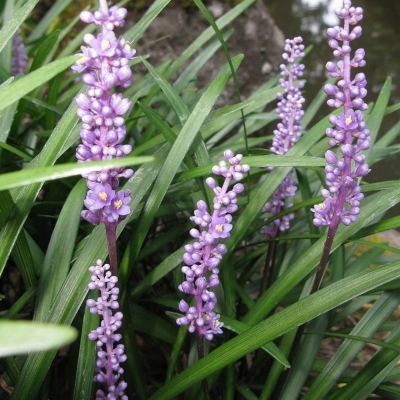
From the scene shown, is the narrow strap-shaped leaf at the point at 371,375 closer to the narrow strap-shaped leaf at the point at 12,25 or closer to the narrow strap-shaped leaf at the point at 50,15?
the narrow strap-shaped leaf at the point at 12,25

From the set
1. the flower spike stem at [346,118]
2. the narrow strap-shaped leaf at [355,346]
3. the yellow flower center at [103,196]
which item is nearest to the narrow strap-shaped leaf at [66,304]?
the yellow flower center at [103,196]

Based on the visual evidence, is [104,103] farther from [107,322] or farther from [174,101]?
[174,101]

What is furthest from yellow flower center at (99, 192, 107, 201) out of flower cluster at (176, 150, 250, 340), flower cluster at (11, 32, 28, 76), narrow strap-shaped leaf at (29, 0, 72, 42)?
narrow strap-shaped leaf at (29, 0, 72, 42)

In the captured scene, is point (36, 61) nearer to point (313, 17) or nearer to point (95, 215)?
point (95, 215)

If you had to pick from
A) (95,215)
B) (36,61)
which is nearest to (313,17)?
(36,61)

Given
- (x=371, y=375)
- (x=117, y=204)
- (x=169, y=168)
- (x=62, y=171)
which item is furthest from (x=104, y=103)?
(x=371, y=375)

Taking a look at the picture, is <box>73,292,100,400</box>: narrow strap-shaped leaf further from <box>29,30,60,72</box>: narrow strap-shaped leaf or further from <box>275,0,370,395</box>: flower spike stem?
<box>29,30,60,72</box>: narrow strap-shaped leaf
